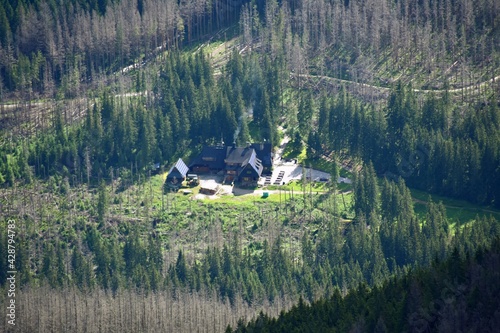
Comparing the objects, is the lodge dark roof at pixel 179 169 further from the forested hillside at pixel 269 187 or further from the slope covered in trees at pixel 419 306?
the slope covered in trees at pixel 419 306

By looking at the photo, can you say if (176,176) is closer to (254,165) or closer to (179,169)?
(179,169)

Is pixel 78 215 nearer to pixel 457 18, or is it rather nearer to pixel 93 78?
pixel 93 78

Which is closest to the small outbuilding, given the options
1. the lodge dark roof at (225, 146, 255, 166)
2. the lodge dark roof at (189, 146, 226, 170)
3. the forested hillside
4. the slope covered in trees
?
the forested hillside

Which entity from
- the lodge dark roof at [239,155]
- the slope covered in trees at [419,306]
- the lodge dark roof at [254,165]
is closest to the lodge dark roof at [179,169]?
the lodge dark roof at [239,155]

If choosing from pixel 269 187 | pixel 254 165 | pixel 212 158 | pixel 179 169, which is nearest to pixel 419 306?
pixel 269 187

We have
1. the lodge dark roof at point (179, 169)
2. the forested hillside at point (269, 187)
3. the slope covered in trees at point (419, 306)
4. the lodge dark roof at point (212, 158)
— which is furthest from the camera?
the lodge dark roof at point (212, 158)

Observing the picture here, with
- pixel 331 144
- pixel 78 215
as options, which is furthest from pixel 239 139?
pixel 78 215

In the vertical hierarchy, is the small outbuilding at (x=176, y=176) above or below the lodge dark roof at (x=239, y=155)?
below
